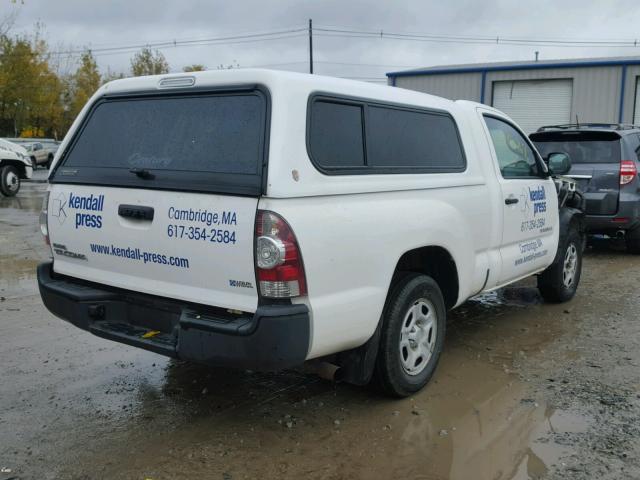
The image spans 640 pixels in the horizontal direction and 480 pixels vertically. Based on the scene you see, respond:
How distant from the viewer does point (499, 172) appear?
16.8ft

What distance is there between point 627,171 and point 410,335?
5.94 meters

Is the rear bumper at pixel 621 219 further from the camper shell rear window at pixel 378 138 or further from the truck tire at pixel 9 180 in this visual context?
the truck tire at pixel 9 180

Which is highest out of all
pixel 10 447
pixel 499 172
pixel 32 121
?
pixel 32 121

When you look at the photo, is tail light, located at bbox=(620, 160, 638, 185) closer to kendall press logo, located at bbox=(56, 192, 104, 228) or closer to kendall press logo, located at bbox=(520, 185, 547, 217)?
kendall press logo, located at bbox=(520, 185, 547, 217)

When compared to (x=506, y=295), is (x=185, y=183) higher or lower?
higher

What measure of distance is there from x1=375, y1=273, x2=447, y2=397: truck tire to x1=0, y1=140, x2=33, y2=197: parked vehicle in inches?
614

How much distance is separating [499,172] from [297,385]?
2283 mm

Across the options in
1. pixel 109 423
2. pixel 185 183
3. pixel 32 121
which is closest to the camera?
pixel 185 183

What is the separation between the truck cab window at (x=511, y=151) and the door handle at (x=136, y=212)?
289cm

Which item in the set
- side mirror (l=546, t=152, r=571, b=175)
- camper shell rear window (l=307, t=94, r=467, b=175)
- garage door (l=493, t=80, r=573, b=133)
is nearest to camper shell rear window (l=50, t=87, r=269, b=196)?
camper shell rear window (l=307, t=94, r=467, b=175)

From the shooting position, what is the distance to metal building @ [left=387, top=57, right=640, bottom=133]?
20.5 m

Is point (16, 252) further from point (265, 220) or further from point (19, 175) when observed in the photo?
point (19, 175)

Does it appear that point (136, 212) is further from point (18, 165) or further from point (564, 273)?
point (18, 165)

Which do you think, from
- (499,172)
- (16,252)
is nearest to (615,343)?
(499,172)
